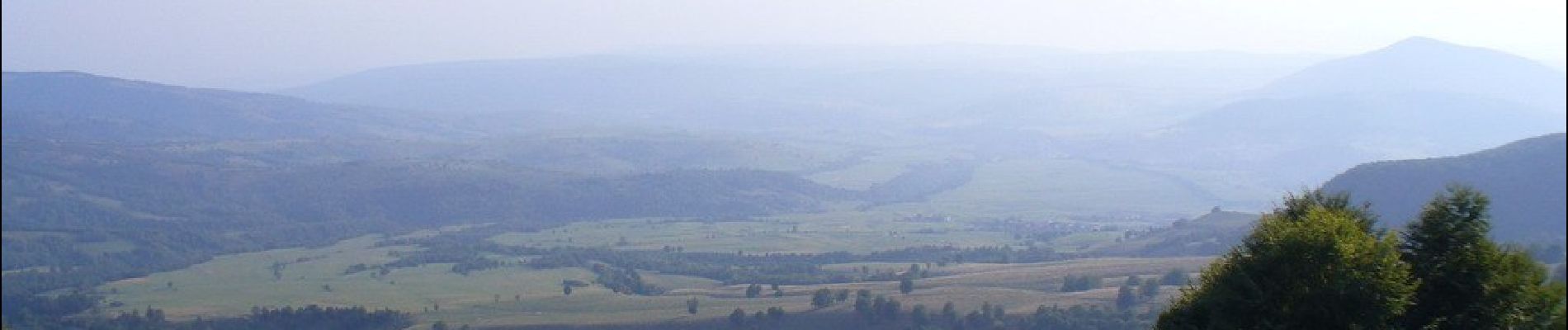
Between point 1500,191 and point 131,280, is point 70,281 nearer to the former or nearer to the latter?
point 131,280

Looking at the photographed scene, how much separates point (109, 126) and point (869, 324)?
145212 millimetres

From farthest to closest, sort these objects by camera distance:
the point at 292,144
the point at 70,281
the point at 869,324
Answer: the point at 292,144, the point at 70,281, the point at 869,324

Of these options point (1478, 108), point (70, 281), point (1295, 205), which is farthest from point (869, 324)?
point (1478, 108)

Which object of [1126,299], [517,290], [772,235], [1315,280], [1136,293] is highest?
[772,235]

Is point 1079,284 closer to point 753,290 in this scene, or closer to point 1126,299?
point 1126,299

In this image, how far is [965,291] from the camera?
56938 millimetres

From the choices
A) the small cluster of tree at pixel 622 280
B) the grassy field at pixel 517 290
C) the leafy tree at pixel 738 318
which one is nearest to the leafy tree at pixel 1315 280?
the grassy field at pixel 517 290

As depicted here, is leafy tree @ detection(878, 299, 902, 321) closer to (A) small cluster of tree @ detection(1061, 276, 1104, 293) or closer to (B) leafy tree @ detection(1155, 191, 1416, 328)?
(A) small cluster of tree @ detection(1061, 276, 1104, 293)

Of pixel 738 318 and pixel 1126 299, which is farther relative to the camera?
pixel 738 318

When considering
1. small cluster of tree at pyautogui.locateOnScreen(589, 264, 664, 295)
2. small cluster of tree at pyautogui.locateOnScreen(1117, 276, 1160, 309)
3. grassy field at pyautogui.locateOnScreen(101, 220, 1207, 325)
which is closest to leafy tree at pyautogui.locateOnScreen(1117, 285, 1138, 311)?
small cluster of tree at pyautogui.locateOnScreen(1117, 276, 1160, 309)

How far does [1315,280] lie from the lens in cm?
1140

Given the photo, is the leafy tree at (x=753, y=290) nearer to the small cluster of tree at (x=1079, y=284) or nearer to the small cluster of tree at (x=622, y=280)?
the small cluster of tree at (x=622, y=280)

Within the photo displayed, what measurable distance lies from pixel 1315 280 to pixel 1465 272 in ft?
5.40

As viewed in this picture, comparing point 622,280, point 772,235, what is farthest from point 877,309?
point 772,235
